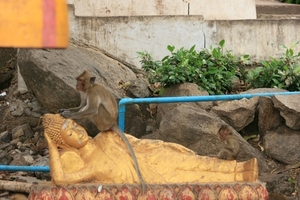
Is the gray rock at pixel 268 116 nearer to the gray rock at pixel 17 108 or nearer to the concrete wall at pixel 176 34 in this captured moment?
the concrete wall at pixel 176 34

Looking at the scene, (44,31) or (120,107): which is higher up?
(44,31)

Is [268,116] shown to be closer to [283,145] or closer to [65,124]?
[283,145]

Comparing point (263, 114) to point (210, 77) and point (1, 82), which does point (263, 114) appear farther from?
point (1, 82)

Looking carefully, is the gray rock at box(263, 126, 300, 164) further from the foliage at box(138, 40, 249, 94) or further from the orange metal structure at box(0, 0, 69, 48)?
the orange metal structure at box(0, 0, 69, 48)

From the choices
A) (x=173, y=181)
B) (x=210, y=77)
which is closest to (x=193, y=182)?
(x=173, y=181)

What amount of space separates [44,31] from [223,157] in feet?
9.55

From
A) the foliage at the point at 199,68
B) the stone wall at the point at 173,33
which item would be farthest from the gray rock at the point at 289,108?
the stone wall at the point at 173,33

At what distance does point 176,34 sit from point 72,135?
390 cm

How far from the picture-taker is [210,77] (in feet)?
24.3

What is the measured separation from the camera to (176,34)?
8.06m

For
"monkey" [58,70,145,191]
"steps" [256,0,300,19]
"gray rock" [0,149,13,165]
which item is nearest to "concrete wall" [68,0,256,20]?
"steps" [256,0,300,19]

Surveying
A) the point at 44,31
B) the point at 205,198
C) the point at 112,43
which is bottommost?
the point at 205,198

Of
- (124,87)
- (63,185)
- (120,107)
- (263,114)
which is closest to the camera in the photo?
(63,185)

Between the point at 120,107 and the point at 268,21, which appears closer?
the point at 120,107
